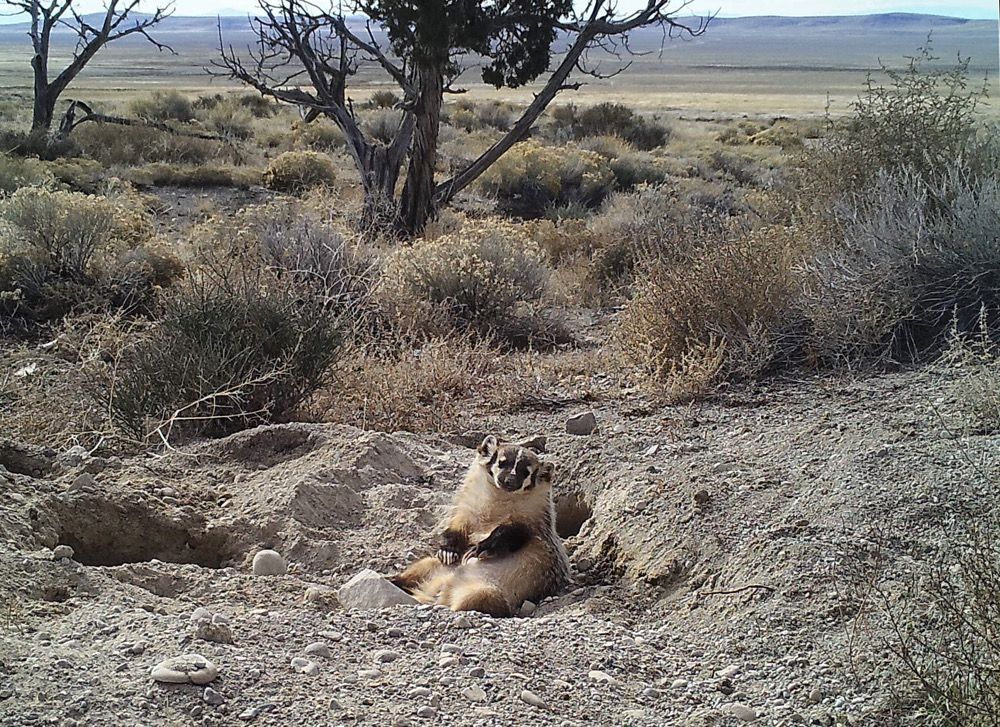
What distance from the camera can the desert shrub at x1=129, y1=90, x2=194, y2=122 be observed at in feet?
115

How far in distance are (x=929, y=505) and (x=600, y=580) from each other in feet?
5.53

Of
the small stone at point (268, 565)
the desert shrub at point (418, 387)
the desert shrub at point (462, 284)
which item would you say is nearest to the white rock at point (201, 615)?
the small stone at point (268, 565)

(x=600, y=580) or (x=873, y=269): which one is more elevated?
(x=873, y=269)

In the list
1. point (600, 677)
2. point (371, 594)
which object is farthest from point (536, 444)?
point (600, 677)

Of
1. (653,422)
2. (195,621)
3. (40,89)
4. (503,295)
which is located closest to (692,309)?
(653,422)

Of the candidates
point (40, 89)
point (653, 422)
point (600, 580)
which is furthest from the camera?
point (40, 89)

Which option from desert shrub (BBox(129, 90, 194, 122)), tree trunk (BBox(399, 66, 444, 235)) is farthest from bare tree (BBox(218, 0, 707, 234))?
desert shrub (BBox(129, 90, 194, 122))

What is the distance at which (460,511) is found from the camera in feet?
19.4

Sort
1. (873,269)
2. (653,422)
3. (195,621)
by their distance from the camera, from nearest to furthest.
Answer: (195,621) → (653,422) → (873,269)

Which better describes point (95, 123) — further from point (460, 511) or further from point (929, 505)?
point (929, 505)

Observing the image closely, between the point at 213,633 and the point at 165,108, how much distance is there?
117 feet

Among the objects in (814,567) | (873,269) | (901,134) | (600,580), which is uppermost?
(901,134)

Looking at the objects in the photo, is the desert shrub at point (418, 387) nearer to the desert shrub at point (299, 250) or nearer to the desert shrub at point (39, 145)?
the desert shrub at point (299, 250)

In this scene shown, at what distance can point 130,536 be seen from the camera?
226 inches
